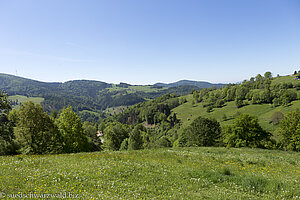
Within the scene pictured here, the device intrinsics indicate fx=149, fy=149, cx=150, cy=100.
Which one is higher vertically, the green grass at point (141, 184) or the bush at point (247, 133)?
the green grass at point (141, 184)

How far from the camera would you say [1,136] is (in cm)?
2245

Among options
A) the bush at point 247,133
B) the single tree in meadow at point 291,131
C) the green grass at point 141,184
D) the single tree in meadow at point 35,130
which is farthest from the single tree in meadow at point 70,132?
the single tree in meadow at point 291,131

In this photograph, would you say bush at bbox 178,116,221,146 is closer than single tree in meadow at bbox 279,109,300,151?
No

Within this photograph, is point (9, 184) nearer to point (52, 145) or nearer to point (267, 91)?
point (52, 145)

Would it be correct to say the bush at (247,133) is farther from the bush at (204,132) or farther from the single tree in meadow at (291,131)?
the bush at (204,132)

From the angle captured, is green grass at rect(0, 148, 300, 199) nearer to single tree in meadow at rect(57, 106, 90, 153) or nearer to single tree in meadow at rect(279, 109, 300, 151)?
single tree in meadow at rect(57, 106, 90, 153)

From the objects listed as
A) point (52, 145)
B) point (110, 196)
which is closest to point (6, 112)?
point (52, 145)

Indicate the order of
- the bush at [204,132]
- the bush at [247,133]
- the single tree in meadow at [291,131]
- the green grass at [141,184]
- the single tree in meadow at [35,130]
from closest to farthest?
the green grass at [141,184] < the single tree in meadow at [35,130] < the single tree in meadow at [291,131] < the bush at [247,133] < the bush at [204,132]

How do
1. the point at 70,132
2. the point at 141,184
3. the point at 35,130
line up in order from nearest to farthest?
1. the point at 141,184
2. the point at 35,130
3. the point at 70,132

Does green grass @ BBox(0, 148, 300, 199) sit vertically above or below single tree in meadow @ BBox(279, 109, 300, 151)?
above

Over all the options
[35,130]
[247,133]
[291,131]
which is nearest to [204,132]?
[247,133]

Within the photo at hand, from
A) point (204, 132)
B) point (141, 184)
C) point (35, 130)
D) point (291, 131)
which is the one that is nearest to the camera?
point (141, 184)

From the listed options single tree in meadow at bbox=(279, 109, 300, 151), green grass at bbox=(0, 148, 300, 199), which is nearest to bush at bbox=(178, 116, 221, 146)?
single tree in meadow at bbox=(279, 109, 300, 151)

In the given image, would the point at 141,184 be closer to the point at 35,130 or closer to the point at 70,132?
the point at 35,130
